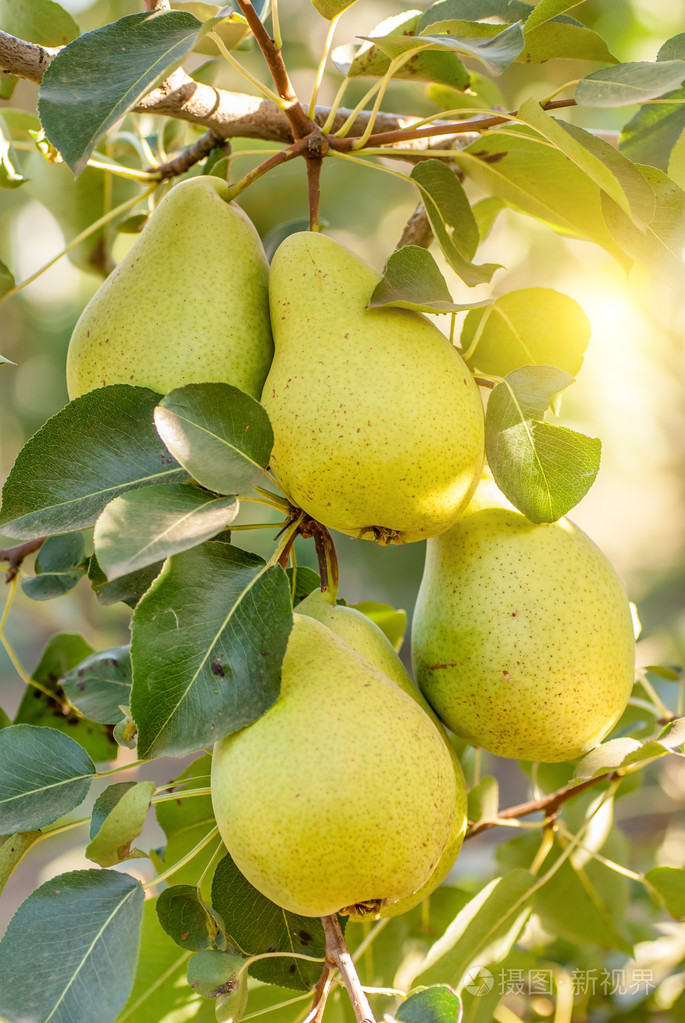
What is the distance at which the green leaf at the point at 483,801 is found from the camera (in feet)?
2.91

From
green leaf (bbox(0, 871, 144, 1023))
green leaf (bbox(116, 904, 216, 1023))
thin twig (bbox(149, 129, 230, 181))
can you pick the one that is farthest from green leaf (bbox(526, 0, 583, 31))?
green leaf (bbox(116, 904, 216, 1023))

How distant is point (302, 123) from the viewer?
2.20ft

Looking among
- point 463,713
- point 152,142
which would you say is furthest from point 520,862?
point 152,142

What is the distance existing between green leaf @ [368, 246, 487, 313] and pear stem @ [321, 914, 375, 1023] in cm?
40

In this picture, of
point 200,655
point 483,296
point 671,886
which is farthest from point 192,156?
point 483,296

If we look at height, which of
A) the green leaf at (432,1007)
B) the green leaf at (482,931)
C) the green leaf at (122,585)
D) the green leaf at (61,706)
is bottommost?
the green leaf at (482,931)

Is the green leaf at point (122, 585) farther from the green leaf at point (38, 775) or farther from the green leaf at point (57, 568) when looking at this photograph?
the green leaf at point (57, 568)

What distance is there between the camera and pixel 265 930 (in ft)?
1.94

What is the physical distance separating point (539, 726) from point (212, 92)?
604mm

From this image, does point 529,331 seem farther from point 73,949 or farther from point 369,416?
point 73,949

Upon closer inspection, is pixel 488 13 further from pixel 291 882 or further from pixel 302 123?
pixel 291 882

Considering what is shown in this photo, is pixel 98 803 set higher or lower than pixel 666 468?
higher

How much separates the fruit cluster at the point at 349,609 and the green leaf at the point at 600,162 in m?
0.14

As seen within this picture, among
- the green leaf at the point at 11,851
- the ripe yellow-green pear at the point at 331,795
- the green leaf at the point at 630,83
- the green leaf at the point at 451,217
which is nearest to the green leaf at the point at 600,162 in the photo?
the green leaf at the point at 630,83
